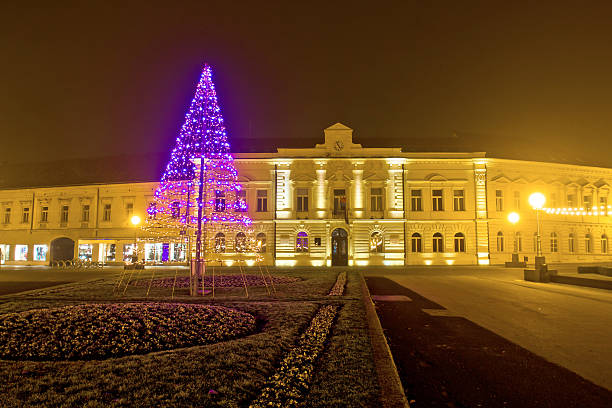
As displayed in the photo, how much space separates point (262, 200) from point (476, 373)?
105 feet

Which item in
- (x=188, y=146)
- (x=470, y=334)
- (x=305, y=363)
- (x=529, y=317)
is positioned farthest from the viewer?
(x=188, y=146)

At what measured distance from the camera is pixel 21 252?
4197cm

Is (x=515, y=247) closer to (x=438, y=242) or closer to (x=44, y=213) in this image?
(x=438, y=242)

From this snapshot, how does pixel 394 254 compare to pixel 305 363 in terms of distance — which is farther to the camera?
pixel 394 254

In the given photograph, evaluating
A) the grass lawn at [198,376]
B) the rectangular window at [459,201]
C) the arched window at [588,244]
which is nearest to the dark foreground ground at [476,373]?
the grass lawn at [198,376]

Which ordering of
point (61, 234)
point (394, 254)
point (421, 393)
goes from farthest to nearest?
point (61, 234) → point (394, 254) → point (421, 393)

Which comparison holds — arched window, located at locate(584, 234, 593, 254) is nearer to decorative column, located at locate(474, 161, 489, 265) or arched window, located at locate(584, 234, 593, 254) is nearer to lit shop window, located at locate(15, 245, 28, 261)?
decorative column, located at locate(474, 161, 489, 265)

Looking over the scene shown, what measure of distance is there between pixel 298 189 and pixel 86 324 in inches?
1150

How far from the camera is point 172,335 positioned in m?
7.67

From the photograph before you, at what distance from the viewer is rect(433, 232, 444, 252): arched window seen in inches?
1436

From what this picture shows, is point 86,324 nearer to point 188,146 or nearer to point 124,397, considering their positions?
point 124,397

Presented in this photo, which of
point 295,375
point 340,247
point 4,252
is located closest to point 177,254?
point 340,247

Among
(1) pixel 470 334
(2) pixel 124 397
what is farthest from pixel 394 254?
(2) pixel 124 397

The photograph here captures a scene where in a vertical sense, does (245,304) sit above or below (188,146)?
below
